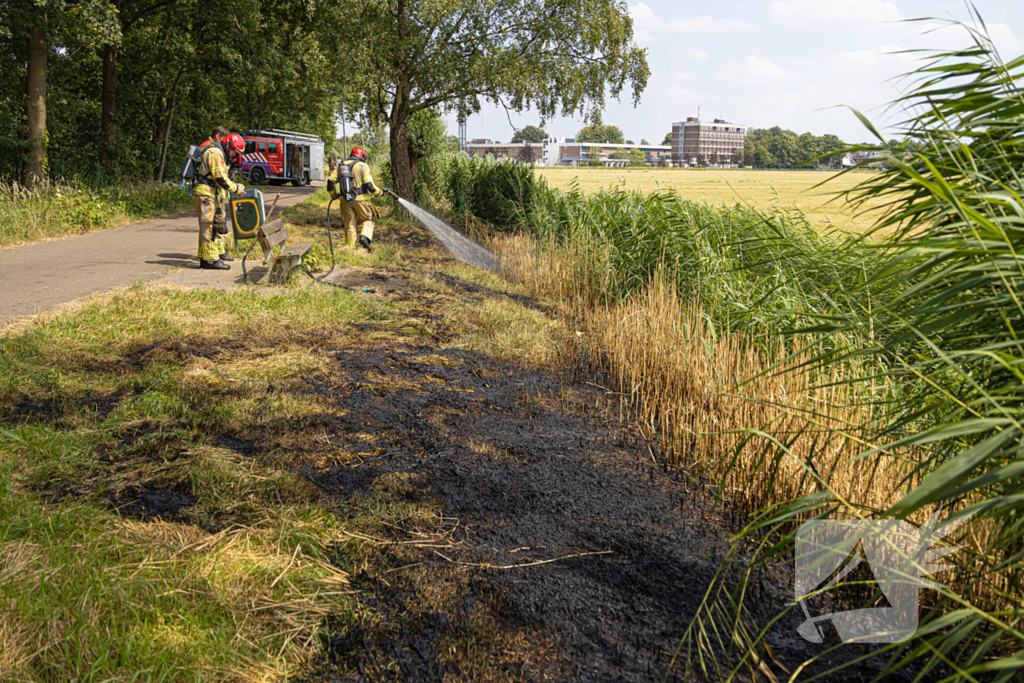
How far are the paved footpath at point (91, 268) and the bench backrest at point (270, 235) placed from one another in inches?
25.2

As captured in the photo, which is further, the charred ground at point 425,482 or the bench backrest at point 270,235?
the bench backrest at point 270,235

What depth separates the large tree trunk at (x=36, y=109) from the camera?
14.6 m

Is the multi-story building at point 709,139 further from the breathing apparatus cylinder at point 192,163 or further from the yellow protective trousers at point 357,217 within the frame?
the breathing apparatus cylinder at point 192,163

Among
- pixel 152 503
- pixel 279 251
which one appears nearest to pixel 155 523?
pixel 152 503

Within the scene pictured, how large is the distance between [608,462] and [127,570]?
8.84 ft

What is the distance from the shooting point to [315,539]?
10.2ft

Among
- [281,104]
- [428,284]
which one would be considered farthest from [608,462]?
[281,104]

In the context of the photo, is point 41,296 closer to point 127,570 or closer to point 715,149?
point 127,570

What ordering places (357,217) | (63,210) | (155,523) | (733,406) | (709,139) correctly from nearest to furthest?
1. (155,523)
2. (733,406)
3. (357,217)
4. (63,210)
5. (709,139)

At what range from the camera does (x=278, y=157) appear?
40.4 m

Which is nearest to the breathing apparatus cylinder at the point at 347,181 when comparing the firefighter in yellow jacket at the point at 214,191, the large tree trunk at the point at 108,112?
the firefighter in yellow jacket at the point at 214,191

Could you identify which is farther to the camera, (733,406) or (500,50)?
(500,50)

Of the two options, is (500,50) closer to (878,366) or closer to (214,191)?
(214,191)

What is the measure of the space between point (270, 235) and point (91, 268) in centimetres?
264
